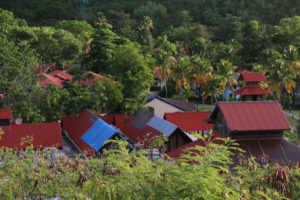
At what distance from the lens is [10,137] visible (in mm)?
37781

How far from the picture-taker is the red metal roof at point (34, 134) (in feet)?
122

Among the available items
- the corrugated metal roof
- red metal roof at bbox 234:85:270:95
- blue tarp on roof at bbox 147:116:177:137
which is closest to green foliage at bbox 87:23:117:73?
the corrugated metal roof

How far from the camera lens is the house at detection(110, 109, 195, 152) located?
1506 inches

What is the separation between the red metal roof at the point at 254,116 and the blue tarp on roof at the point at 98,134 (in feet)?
32.9

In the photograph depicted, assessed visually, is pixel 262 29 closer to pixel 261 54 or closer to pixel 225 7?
pixel 261 54

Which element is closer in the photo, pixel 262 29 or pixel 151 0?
pixel 262 29

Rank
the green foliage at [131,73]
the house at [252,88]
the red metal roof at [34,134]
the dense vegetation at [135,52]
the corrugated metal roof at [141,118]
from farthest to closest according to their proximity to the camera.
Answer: the green foliage at [131,73] < the house at [252,88] < the dense vegetation at [135,52] < the corrugated metal roof at [141,118] < the red metal roof at [34,134]

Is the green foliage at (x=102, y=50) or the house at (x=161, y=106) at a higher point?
the green foliage at (x=102, y=50)

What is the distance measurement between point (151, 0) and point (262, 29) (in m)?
56.8

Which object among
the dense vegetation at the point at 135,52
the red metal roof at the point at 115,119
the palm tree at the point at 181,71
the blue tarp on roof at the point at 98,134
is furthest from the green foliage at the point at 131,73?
the blue tarp on roof at the point at 98,134

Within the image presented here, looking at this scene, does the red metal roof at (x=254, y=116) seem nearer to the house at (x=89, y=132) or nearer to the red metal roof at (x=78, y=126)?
the house at (x=89, y=132)

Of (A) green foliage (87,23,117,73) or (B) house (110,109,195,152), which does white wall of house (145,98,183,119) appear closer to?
(B) house (110,109,195,152)

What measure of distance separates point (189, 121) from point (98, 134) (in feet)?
45.2

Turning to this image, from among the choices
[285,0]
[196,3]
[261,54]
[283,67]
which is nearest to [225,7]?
[196,3]
